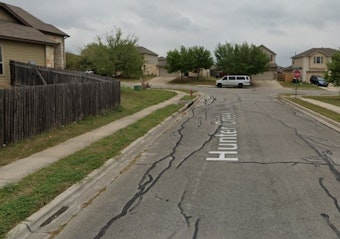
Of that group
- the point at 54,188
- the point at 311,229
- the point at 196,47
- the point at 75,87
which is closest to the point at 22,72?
the point at 75,87

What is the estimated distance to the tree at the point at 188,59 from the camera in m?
62.4

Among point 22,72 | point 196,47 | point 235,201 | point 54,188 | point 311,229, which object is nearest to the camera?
point 311,229

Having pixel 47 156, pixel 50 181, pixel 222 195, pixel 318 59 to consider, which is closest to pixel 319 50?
pixel 318 59

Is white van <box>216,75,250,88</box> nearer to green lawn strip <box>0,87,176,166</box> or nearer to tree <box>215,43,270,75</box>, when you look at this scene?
tree <box>215,43,270,75</box>

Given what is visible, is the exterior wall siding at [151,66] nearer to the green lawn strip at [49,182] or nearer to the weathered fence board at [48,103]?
the weathered fence board at [48,103]

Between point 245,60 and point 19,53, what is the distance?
4265 cm

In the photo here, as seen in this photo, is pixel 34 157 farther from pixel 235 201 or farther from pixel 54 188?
pixel 235 201

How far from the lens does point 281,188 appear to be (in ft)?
22.9

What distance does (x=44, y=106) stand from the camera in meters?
12.7

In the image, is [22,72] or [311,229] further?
[22,72]

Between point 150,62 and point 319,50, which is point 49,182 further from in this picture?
point 150,62

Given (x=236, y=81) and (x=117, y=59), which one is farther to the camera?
(x=236, y=81)

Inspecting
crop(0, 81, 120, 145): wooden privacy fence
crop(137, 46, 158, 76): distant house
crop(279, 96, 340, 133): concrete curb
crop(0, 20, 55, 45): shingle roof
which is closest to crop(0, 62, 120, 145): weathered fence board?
crop(0, 81, 120, 145): wooden privacy fence

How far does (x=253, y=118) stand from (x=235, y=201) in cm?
1296
